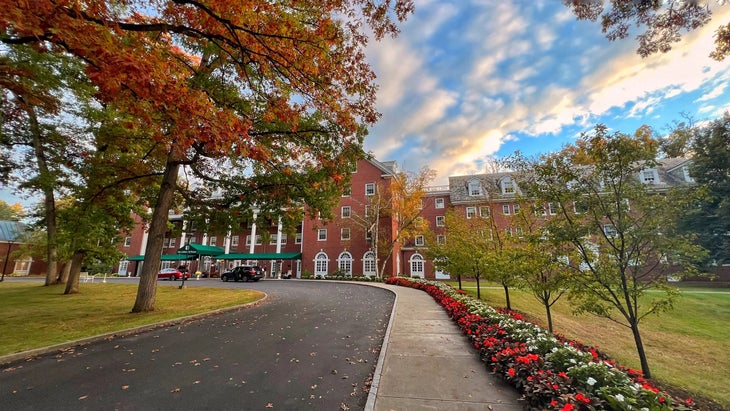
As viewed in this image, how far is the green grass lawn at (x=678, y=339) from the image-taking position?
301 inches

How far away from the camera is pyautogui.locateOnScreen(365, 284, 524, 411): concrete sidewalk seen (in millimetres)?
3963

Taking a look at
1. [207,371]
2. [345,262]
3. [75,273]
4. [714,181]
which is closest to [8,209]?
[75,273]

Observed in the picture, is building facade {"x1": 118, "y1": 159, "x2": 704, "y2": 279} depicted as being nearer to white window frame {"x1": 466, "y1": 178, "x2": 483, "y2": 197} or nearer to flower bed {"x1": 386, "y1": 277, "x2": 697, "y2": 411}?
white window frame {"x1": 466, "y1": 178, "x2": 483, "y2": 197}

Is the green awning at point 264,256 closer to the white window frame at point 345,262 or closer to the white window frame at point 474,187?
the white window frame at point 345,262

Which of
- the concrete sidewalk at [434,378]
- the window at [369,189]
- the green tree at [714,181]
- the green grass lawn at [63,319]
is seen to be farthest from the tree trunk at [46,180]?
the green tree at [714,181]

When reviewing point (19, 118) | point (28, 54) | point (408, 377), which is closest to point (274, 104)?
point (28, 54)

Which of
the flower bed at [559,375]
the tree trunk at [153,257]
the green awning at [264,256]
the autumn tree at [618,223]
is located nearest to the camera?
the flower bed at [559,375]

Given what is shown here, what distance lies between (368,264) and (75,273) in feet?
83.0

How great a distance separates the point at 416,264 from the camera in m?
37.6

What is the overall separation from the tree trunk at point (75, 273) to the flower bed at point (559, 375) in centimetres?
2283

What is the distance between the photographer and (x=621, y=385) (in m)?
3.60

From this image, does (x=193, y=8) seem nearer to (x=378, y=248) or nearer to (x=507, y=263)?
(x=507, y=263)

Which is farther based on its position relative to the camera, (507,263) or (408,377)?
(507,263)

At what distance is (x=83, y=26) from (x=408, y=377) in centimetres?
776
